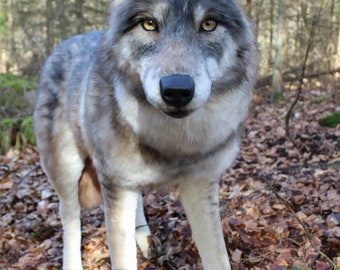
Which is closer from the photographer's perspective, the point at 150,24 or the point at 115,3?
the point at 150,24

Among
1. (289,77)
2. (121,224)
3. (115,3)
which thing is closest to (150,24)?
(115,3)

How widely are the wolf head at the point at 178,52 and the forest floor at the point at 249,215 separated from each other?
1.30 metres

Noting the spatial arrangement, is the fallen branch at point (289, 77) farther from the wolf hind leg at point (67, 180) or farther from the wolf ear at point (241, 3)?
the wolf ear at point (241, 3)

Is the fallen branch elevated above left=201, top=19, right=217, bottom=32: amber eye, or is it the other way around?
left=201, top=19, right=217, bottom=32: amber eye

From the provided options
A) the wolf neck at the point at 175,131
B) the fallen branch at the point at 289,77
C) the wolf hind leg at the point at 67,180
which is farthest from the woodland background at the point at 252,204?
the fallen branch at the point at 289,77

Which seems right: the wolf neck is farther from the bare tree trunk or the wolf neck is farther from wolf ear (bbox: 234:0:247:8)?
the bare tree trunk

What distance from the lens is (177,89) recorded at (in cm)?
202

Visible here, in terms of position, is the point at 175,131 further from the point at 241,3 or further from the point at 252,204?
the point at 252,204

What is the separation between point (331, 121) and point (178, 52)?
5.53 metres

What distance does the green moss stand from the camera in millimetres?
6988

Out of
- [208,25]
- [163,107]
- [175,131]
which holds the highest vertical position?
[208,25]

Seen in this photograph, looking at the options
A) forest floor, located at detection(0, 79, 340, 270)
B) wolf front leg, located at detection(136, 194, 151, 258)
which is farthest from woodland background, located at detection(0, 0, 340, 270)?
wolf front leg, located at detection(136, 194, 151, 258)

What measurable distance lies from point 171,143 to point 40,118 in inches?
67.2

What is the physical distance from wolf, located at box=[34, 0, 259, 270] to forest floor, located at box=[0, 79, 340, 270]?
23.1 inches
